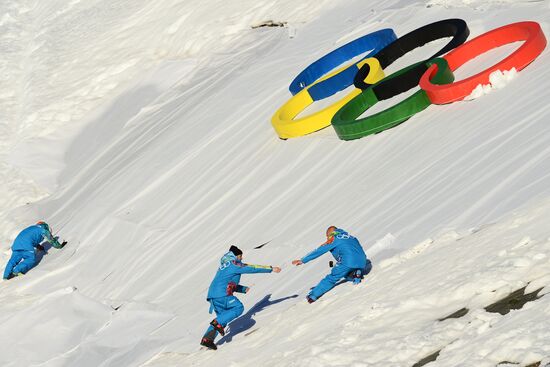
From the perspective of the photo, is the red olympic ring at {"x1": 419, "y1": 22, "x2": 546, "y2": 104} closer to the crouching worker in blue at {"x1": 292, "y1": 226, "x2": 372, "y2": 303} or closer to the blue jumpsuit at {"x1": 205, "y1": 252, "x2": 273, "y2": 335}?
the crouching worker in blue at {"x1": 292, "y1": 226, "x2": 372, "y2": 303}

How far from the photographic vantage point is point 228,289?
39.1 feet

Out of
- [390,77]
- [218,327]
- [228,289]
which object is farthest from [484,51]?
[218,327]

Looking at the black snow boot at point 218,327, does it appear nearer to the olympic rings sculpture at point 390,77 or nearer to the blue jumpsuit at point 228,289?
the blue jumpsuit at point 228,289

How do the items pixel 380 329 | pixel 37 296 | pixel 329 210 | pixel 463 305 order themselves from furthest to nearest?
pixel 37 296
pixel 329 210
pixel 380 329
pixel 463 305

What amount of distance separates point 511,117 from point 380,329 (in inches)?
234

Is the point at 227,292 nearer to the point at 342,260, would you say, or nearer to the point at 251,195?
the point at 342,260

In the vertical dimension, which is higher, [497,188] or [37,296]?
[497,188]

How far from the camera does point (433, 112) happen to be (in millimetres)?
15469

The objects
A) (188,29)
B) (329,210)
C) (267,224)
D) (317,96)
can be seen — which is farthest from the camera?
(188,29)

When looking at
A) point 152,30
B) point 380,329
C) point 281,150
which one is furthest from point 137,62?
point 380,329

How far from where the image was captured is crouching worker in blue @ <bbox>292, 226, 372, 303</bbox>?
1113 centimetres

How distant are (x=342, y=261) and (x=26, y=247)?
956 centimetres

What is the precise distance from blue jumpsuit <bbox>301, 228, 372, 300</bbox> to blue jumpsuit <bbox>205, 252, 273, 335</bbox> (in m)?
0.75

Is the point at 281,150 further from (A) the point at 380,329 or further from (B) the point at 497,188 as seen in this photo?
(A) the point at 380,329
